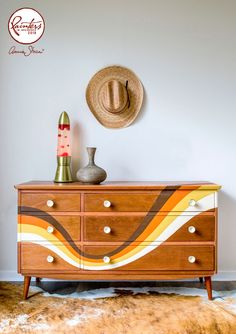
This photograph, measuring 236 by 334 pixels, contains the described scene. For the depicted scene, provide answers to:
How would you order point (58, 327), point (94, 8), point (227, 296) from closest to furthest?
point (58, 327) < point (227, 296) < point (94, 8)

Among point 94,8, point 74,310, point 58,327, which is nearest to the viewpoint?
point 58,327

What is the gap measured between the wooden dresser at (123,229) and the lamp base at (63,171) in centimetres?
25

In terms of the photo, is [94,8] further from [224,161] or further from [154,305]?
[154,305]

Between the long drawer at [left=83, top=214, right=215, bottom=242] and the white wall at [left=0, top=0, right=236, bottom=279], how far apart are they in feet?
1.78

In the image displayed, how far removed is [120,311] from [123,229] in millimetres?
518

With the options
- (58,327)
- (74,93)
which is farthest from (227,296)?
(74,93)

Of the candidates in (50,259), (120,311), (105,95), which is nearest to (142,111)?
(105,95)

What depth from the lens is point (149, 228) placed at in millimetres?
2238

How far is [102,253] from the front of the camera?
2.24 meters

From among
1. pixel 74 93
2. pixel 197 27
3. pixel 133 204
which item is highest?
pixel 197 27

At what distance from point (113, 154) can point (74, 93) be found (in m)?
0.59

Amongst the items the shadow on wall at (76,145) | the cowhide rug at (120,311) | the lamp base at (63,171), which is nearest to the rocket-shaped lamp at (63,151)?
the lamp base at (63,171)

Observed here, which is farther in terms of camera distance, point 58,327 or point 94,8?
point 94,8

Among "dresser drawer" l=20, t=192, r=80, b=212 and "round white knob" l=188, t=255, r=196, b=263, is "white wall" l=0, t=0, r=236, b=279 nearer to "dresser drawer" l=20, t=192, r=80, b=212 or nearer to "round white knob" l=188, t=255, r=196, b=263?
"dresser drawer" l=20, t=192, r=80, b=212
